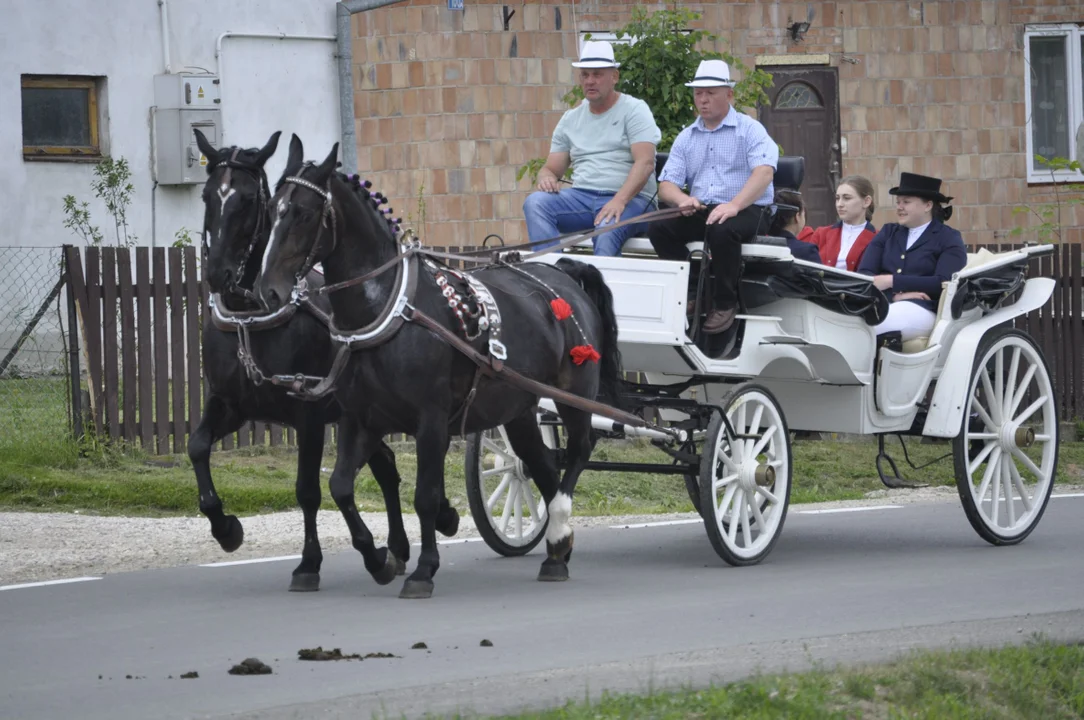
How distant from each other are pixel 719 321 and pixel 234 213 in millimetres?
2866

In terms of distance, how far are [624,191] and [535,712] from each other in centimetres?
483

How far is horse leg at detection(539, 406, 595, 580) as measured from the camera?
29.3 ft

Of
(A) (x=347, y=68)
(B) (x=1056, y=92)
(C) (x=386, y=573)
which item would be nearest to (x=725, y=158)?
(C) (x=386, y=573)

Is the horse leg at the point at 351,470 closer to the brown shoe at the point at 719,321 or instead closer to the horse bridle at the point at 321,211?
the horse bridle at the point at 321,211

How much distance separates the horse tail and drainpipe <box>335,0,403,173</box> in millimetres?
7008

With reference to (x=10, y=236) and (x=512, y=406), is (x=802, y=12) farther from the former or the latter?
(x=512, y=406)

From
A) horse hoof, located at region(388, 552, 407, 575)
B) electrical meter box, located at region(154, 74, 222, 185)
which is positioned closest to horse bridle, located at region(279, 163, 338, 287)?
horse hoof, located at region(388, 552, 407, 575)

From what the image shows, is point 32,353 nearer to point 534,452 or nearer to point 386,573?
point 534,452

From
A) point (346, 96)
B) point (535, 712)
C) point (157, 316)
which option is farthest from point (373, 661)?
point (346, 96)

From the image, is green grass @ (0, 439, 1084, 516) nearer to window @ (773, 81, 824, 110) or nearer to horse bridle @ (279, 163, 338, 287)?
horse bridle @ (279, 163, 338, 287)

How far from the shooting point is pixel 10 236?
19250mm

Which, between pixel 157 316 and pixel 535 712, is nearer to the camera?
pixel 535 712

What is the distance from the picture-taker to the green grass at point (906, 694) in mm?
5574

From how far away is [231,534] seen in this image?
880cm
